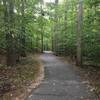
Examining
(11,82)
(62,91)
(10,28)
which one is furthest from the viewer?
(10,28)

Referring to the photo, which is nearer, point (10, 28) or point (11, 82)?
point (11, 82)

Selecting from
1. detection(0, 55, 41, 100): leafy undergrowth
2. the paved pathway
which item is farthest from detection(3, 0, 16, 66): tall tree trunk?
the paved pathway

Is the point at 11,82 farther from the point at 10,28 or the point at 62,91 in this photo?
the point at 10,28

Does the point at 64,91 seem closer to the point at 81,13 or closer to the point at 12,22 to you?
the point at 12,22

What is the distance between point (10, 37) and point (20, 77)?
335cm

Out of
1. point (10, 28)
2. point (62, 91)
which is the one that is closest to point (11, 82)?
point (62, 91)

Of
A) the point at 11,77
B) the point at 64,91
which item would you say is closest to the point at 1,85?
the point at 11,77

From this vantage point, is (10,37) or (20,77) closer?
(20,77)

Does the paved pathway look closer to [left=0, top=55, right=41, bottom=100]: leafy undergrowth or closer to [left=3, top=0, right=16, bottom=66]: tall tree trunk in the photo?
[left=0, top=55, right=41, bottom=100]: leafy undergrowth

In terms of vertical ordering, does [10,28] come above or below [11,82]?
above

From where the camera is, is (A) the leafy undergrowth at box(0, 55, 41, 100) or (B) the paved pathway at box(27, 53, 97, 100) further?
(A) the leafy undergrowth at box(0, 55, 41, 100)

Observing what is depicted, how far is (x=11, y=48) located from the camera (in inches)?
536

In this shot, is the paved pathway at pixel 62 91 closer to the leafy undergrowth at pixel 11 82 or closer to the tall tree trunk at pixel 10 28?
the leafy undergrowth at pixel 11 82

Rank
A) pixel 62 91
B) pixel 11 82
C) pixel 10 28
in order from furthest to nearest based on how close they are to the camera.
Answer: pixel 10 28
pixel 11 82
pixel 62 91
